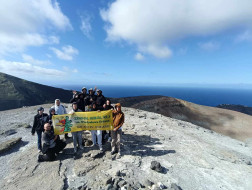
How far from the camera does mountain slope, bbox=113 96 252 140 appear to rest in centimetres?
3078

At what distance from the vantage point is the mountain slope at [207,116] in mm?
30781

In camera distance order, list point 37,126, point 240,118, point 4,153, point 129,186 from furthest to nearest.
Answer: point 240,118, point 4,153, point 37,126, point 129,186

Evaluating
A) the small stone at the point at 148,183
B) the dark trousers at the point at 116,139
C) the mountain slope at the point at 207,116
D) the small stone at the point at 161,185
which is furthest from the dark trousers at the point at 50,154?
the mountain slope at the point at 207,116

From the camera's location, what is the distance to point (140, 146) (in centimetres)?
943

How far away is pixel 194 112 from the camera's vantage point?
1453 inches

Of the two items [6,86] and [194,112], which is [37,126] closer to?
[194,112]

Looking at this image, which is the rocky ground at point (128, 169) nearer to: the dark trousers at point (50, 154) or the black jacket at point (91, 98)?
the dark trousers at point (50, 154)

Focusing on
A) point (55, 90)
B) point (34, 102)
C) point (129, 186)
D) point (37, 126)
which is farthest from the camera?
point (55, 90)

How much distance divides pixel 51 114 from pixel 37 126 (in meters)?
0.96

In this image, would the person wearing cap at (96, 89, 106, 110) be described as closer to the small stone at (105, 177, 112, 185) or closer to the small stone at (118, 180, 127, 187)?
the small stone at (105, 177, 112, 185)

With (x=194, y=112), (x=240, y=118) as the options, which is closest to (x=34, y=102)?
(x=194, y=112)

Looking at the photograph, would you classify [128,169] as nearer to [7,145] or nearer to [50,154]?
[50,154]

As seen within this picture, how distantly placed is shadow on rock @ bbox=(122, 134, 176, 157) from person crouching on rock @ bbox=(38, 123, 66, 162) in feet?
12.7

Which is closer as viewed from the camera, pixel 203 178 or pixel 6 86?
pixel 203 178
